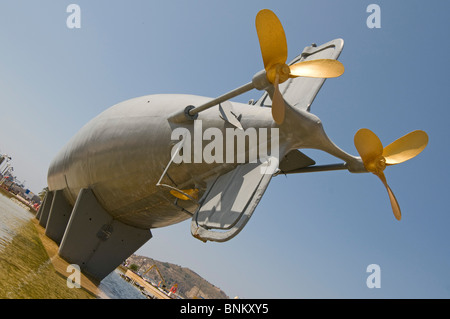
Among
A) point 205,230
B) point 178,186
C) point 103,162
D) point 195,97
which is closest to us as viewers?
point 205,230

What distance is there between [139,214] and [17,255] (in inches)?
158

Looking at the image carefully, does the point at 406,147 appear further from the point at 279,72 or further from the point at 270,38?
the point at 270,38

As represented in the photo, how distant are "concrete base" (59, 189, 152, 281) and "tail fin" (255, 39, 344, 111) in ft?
24.1

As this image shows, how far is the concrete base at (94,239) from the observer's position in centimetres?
1244

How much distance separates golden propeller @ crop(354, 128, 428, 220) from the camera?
27.6ft

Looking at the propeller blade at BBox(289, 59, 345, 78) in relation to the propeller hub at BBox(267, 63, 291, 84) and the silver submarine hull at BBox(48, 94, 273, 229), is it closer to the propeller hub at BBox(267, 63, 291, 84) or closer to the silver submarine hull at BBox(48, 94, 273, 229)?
the propeller hub at BBox(267, 63, 291, 84)

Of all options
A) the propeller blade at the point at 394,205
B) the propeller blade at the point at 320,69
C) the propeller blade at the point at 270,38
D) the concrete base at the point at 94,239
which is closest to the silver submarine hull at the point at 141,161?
the concrete base at the point at 94,239

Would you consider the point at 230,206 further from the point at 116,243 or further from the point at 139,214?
the point at 116,243

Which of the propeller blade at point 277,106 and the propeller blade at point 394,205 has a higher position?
the propeller blade at point 277,106

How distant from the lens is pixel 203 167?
30.1 feet

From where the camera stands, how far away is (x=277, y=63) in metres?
6.55

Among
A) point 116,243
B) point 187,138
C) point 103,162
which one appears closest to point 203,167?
point 187,138

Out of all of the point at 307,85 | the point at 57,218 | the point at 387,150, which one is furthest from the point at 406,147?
the point at 57,218

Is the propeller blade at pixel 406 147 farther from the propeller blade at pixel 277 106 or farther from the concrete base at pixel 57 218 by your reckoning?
the concrete base at pixel 57 218
